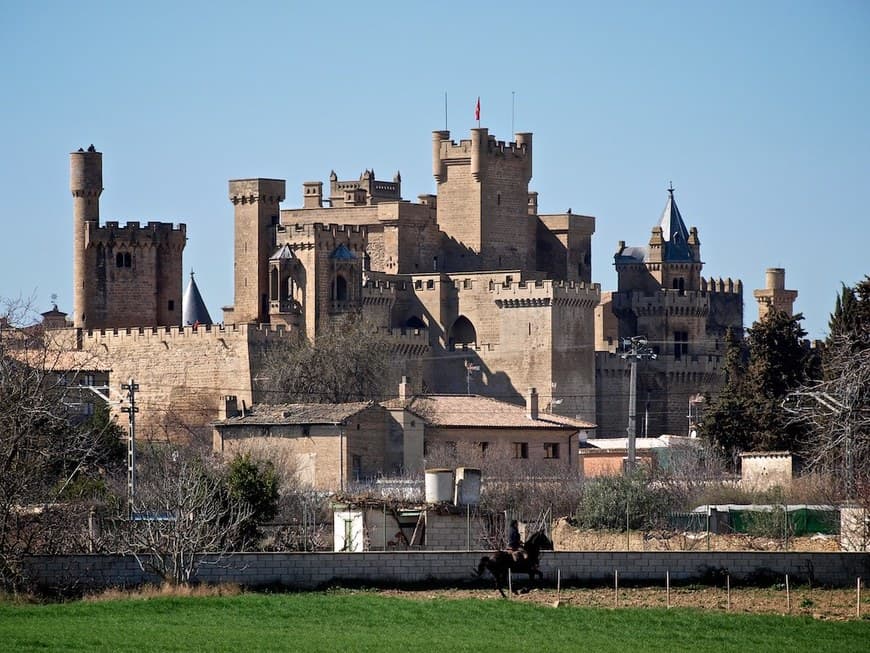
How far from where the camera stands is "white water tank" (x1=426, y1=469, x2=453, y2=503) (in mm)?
47031

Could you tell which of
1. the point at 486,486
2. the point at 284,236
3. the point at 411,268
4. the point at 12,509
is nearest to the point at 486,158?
the point at 411,268

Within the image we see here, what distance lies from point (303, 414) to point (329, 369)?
486 inches

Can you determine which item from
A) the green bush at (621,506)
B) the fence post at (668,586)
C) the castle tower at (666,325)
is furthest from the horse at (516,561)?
the castle tower at (666,325)

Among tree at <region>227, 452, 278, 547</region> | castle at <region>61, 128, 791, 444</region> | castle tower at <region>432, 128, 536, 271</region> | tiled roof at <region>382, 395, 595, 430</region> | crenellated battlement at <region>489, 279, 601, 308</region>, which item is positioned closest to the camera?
tree at <region>227, 452, 278, 547</region>

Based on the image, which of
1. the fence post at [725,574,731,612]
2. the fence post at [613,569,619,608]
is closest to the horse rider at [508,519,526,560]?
the fence post at [613,569,619,608]

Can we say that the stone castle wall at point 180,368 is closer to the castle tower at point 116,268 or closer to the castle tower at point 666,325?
the castle tower at point 116,268

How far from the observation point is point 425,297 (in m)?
88.1

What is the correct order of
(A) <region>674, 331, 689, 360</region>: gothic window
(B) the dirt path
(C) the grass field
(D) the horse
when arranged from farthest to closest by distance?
(A) <region>674, 331, 689, 360</region>: gothic window < (D) the horse < (B) the dirt path < (C) the grass field

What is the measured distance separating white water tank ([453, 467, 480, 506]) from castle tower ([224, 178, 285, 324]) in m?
36.5

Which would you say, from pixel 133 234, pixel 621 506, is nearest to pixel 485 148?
pixel 133 234

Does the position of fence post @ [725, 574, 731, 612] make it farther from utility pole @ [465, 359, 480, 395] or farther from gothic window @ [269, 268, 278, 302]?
gothic window @ [269, 268, 278, 302]

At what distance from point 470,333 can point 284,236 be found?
799 centimetres

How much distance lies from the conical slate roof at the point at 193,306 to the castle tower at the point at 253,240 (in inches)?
637

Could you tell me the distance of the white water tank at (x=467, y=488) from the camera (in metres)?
47.2
